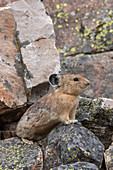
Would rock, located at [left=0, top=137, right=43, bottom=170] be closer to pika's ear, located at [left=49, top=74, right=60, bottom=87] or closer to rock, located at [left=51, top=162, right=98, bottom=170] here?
rock, located at [left=51, top=162, right=98, bottom=170]

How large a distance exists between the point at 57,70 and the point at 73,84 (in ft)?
4.64

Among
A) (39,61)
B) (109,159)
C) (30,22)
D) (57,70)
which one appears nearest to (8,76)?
(39,61)

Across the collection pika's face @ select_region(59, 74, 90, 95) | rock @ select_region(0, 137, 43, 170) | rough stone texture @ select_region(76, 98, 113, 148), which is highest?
pika's face @ select_region(59, 74, 90, 95)

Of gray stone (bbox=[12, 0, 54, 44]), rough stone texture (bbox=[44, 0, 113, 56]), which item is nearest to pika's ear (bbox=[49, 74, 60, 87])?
gray stone (bbox=[12, 0, 54, 44])

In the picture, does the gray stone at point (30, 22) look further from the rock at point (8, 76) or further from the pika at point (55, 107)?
the pika at point (55, 107)

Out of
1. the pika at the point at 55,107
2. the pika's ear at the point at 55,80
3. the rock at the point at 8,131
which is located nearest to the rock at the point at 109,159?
the pika at the point at 55,107

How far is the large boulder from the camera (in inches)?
200

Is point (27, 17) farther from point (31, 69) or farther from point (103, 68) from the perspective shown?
point (103, 68)

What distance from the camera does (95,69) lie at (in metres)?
6.55

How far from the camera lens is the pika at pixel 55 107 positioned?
4195 mm

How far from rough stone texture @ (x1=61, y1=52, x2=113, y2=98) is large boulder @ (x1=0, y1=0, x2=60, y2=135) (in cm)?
126

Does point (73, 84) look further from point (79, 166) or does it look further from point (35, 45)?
point (35, 45)

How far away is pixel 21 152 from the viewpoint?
158 inches

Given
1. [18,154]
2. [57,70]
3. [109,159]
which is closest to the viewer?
[109,159]
